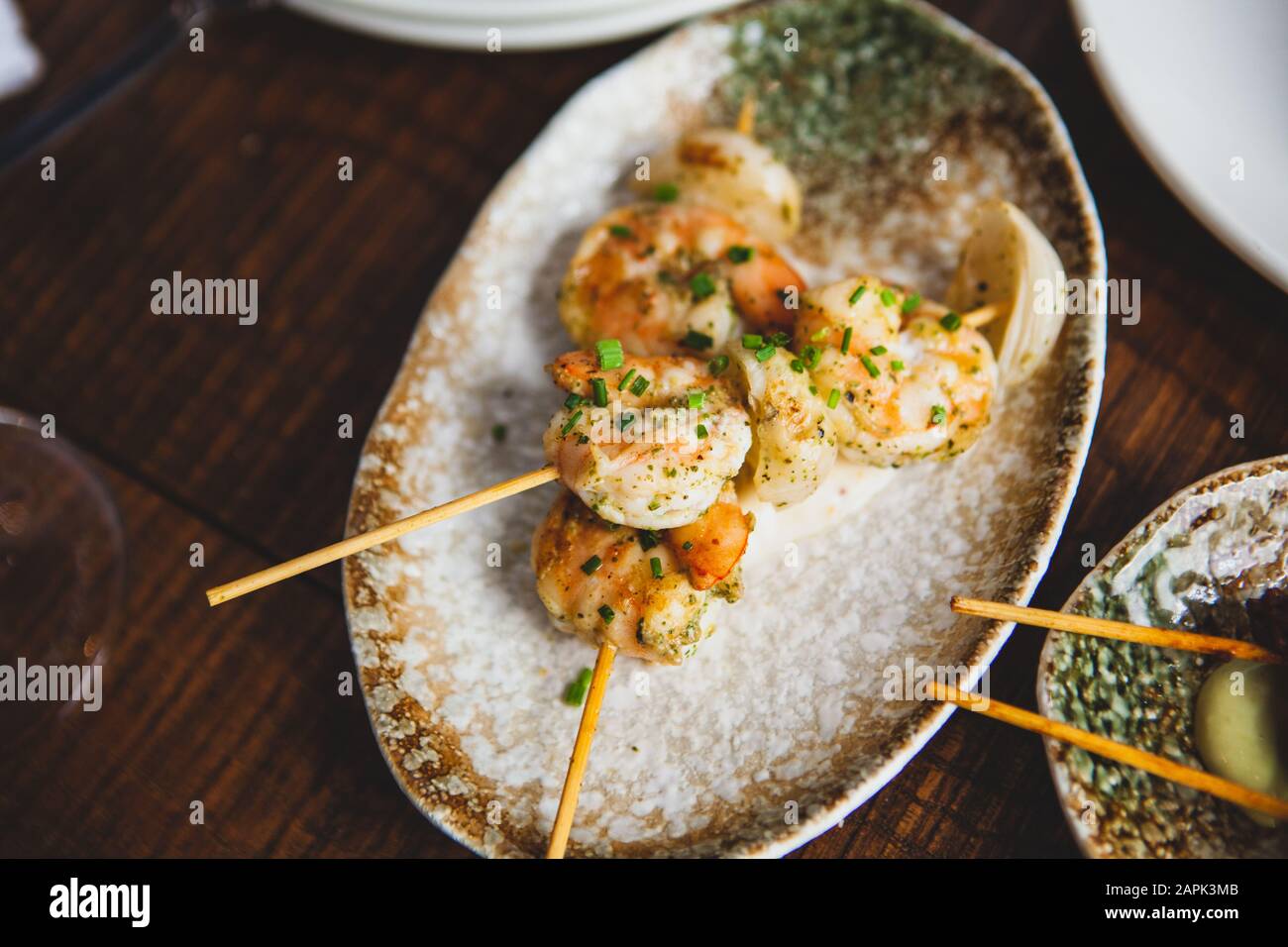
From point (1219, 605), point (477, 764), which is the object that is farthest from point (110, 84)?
point (1219, 605)

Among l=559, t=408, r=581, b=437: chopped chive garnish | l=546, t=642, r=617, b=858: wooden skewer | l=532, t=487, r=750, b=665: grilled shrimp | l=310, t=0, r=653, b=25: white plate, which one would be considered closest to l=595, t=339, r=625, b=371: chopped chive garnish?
l=559, t=408, r=581, b=437: chopped chive garnish

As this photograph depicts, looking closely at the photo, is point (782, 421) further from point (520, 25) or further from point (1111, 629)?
point (520, 25)

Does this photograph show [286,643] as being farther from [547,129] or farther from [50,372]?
[547,129]

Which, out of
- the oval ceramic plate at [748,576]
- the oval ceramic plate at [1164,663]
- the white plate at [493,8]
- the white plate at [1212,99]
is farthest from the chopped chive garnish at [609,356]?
the white plate at [1212,99]

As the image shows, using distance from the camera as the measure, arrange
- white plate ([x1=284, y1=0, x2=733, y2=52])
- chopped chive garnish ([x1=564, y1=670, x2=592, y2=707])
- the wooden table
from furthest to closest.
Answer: white plate ([x1=284, y1=0, x2=733, y2=52]), the wooden table, chopped chive garnish ([x1=564, y1=670, x2=592, y2=707])

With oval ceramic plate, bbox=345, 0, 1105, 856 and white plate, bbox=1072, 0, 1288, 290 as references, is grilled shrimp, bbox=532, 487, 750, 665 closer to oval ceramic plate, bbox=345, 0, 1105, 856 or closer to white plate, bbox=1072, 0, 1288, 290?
oval ceramic plate, bbox=345, 0, 1105, 856

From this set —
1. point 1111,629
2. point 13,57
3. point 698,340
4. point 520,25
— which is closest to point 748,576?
point 698,340
